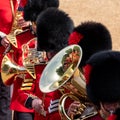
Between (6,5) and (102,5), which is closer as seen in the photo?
(6,5)

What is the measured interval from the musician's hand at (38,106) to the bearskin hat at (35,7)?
167cm

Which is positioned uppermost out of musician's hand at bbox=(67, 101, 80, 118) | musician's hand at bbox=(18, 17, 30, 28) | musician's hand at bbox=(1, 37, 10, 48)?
musician's hand at bbox=(67, 101, 80, 118)

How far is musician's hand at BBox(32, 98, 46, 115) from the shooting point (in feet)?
14.3

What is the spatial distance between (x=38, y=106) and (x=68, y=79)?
76 centimetres

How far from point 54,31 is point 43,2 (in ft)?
4.44

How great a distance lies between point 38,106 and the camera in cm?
443

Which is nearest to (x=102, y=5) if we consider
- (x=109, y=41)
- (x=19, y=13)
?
(x=19, y=13)

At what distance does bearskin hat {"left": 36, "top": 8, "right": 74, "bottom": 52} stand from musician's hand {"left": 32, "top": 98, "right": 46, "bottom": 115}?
0.48 meters

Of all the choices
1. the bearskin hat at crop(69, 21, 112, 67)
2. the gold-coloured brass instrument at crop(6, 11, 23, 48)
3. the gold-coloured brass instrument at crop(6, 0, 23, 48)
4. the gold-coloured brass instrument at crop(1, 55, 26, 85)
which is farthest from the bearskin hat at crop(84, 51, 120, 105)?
the gold-coloured brass instrument at crop(6, 0, 23, 48)

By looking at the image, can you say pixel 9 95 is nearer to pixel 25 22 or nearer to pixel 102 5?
pixel 25 22

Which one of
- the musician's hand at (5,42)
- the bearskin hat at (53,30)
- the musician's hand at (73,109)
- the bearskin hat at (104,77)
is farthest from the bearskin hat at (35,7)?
the bearskin hat at (104,77)

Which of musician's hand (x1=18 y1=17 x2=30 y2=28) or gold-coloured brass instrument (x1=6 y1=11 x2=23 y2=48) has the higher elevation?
musician's hand (x1=18 y1=17 x2=30 y2=28)

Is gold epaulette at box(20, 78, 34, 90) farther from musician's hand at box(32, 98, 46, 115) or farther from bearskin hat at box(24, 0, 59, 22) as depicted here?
bearskin hat at box(24, 0, 59, 22)

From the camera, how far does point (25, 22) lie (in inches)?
237
